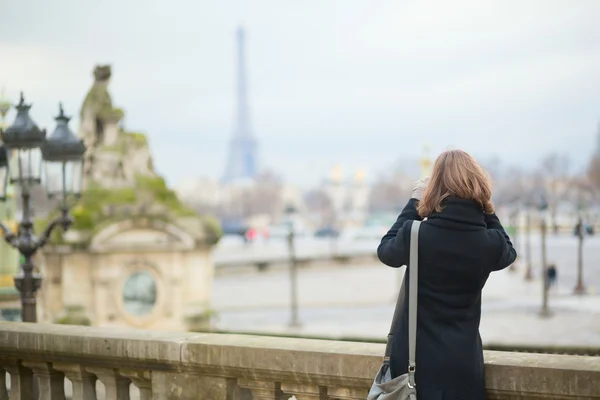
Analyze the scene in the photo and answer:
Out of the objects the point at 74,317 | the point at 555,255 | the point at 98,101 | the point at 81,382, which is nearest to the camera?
the point at 81,382

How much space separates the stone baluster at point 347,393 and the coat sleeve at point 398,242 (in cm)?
79

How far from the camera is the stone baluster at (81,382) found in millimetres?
5488

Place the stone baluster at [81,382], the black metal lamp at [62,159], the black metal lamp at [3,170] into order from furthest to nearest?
the black metal lamp at [3,170] < the black metal lamp at [62,159] < the stone baluster at [81,382]

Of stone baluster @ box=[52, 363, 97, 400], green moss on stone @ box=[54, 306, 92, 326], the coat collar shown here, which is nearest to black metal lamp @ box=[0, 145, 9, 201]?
stone baluster @ box=[52, 363, 97, 400]

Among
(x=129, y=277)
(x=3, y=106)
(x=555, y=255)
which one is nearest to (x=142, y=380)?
(x=3, y=106)

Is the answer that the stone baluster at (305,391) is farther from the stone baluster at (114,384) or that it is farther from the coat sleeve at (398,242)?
the stone baluster at (114,384)

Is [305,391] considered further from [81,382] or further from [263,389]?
[81,382]

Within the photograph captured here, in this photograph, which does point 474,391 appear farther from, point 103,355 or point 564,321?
point 564,321

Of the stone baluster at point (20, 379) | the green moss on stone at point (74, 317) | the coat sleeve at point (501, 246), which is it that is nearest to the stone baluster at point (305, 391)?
the coat sleeve at point (501, 246)

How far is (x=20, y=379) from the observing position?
5859mm

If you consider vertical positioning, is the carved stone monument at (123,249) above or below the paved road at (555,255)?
above

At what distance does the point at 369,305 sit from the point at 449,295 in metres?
30.0

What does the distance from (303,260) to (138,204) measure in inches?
1350

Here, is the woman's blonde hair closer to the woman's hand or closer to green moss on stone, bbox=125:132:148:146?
the woman's hand
